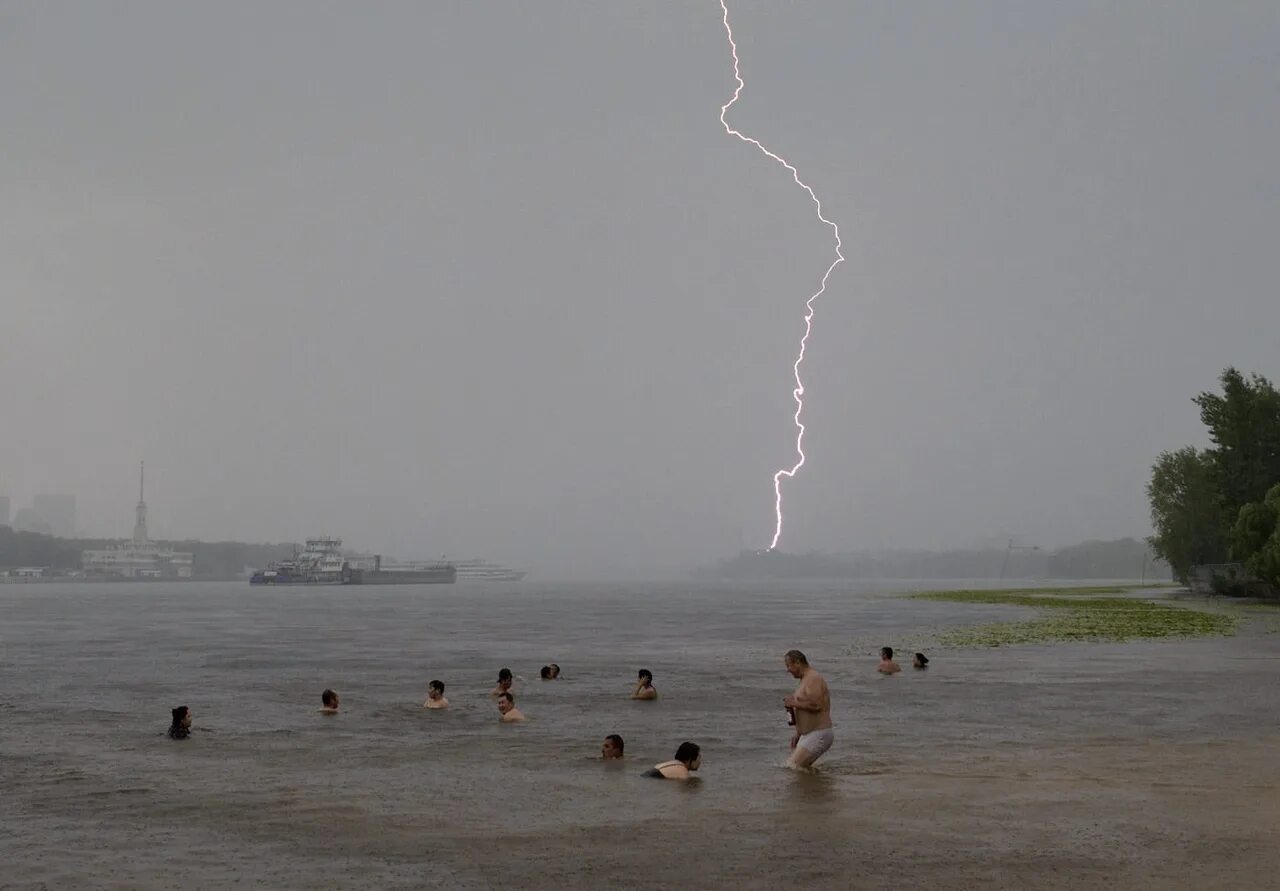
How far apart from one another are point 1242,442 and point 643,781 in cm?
10055

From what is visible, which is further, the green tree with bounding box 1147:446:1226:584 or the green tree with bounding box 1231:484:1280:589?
the green tree with bounding box 1147:446:1226:584

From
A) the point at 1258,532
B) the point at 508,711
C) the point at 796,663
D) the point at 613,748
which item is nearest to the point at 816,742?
the point at 796,663

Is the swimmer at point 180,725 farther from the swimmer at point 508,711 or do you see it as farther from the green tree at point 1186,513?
the green tree at point 1186,513

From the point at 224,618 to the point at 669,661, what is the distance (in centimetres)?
6451

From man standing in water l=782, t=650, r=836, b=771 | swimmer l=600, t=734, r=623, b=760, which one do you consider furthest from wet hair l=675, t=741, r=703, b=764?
swimmer l=600, t=734, r=623, b=760

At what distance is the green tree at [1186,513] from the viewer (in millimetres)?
118938

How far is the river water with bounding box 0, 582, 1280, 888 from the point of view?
44.4ft

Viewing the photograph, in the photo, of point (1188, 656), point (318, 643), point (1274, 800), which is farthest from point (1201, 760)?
point (318, 643)

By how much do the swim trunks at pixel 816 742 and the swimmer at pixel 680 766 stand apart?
1805mm

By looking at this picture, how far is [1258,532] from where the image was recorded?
290 ft

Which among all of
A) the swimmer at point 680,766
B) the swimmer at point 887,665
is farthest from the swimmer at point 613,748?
the swimmer at point 887,665

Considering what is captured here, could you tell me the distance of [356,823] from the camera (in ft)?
52.6

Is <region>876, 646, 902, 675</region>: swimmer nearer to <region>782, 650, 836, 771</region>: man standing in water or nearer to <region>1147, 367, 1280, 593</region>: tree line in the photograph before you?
<region>782, 650, 836, 771</region>: man standing in water

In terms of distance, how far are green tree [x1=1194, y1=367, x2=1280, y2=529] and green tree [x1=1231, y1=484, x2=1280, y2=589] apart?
46.1 feet
